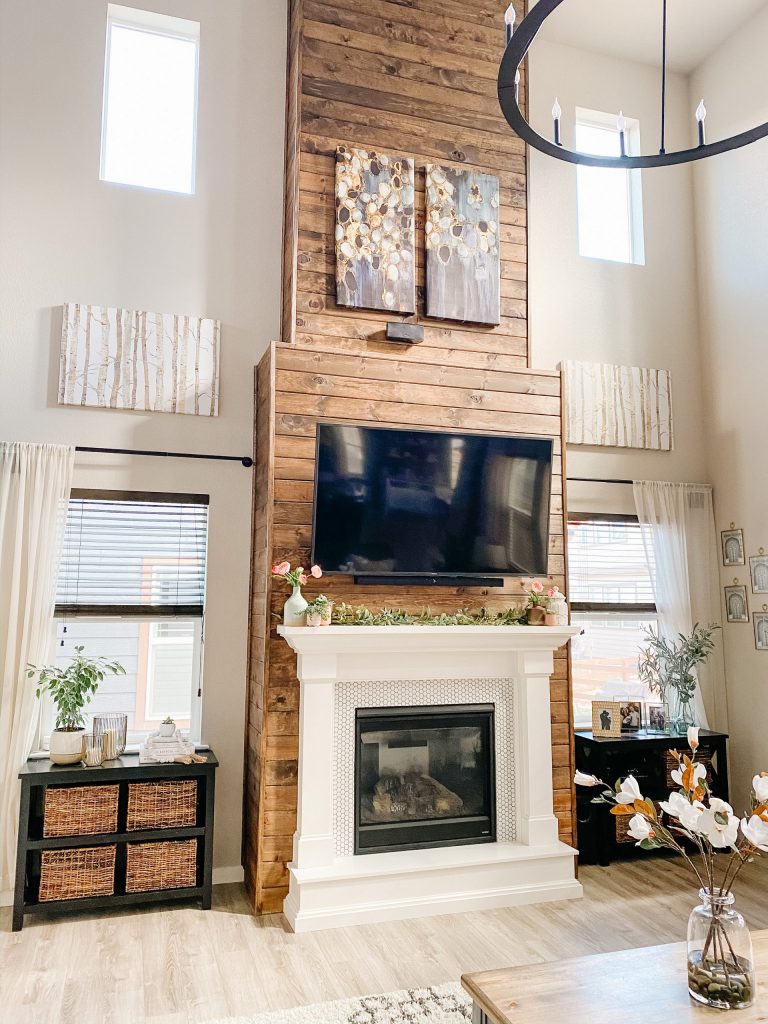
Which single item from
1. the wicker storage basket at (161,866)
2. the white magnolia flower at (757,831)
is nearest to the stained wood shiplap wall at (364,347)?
the wicker storage basket at (161,866)

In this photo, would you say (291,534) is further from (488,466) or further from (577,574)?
(577,574)

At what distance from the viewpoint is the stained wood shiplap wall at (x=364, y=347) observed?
373 centimetres

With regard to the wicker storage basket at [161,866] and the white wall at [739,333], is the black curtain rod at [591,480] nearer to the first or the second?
the white wall at [739,333]

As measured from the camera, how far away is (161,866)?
11.7ft

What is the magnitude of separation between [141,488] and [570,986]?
2986 mm

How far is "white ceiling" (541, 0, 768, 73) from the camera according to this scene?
4898mm

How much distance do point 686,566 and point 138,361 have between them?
3.51 m

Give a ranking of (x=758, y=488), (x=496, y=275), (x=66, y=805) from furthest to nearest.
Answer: (x=758, y=488) → (x=496, y=275) → (x=66, y=805)

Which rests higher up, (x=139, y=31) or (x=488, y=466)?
(x=139, y=31)

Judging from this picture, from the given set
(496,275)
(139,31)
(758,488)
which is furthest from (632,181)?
(139,31)

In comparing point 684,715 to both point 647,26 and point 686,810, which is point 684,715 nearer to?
point 686,810

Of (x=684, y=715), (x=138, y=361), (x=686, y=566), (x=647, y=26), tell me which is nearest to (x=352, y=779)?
(x=684, y=715)

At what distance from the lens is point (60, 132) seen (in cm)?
413

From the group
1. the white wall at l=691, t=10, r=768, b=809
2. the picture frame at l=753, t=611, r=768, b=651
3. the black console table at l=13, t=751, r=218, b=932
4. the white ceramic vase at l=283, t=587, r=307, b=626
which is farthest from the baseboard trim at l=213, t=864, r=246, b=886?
the picture frame at l=753, t=611, r=768, b=651
